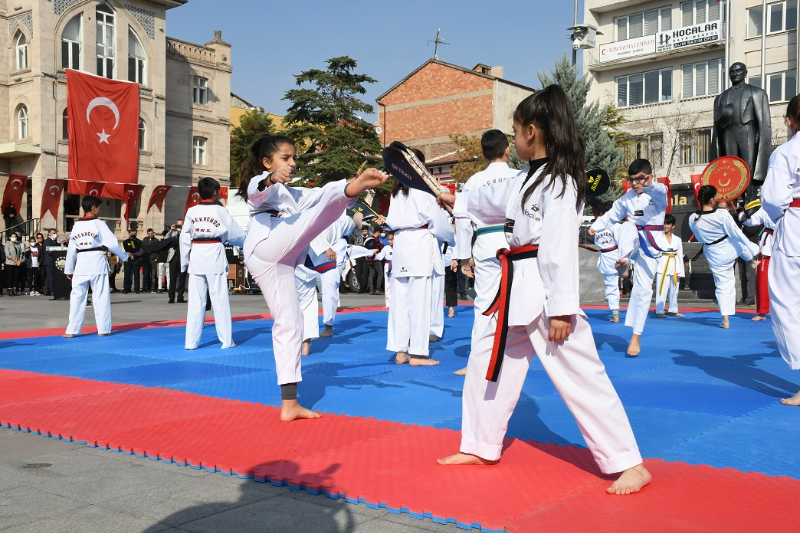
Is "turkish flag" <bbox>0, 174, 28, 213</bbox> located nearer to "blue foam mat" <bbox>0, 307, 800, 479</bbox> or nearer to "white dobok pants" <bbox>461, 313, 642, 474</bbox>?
"blue foam mat" <bbox>0, 307, 800, 479</bbox>

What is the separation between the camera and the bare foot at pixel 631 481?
11.0 ft

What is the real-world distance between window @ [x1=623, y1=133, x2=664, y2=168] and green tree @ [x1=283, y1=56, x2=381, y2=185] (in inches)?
542

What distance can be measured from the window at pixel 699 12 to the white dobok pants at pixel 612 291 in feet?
108

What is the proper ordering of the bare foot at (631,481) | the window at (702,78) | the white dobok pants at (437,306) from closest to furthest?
the bare foot at (631,481)
the white dobok pants at (437,306)
the window at (702,78)

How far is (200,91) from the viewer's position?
41.7 meters

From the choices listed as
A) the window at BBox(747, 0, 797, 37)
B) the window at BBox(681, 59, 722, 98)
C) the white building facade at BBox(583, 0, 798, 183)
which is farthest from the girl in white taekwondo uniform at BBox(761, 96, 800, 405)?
the window at BBox(681, 59, 722, 98)

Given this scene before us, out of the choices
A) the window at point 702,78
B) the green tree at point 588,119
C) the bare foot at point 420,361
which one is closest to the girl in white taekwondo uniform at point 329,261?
the bare foot at point 420,361

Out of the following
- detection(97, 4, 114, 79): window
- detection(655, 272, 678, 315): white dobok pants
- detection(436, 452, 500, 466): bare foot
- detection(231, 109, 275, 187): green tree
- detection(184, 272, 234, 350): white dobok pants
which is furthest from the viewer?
detection(231, 109, 275, 187): green tree

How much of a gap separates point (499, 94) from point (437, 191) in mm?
47233

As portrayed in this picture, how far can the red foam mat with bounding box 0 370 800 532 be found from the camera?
10.1 feet

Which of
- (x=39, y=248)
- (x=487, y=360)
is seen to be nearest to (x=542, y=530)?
(x=487, y=360)

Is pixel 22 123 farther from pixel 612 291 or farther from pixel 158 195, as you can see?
pixel 612 291

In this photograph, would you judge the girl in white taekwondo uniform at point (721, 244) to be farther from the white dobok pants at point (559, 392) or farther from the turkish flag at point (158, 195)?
the turkish flag at point (158, 195)

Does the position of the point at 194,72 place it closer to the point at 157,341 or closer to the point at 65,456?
the point at 157,341
